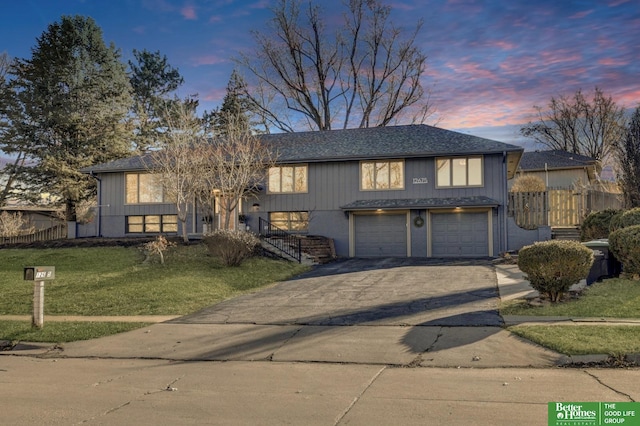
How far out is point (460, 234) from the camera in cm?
2538

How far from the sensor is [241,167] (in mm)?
25000

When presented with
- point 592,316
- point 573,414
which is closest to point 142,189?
point 592,316

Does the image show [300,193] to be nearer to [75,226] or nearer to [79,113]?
[75,226]

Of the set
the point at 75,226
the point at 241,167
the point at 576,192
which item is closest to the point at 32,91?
the point at 75,226

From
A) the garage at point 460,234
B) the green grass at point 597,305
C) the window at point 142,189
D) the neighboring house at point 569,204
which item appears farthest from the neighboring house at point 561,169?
the green grass at point 597,305

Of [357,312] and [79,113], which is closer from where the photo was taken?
[357,312]

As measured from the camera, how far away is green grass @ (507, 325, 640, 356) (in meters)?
7.81

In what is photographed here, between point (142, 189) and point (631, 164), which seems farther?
point (142, 189)

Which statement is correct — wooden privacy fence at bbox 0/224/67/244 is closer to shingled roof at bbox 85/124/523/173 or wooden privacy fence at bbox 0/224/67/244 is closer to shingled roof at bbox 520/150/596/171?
shingled roof at bbox 85/124/523/173

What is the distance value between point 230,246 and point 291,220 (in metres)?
8.46

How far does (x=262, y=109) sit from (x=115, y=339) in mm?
40461

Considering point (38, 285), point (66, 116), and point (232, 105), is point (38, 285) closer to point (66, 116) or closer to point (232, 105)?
point (66, 116)

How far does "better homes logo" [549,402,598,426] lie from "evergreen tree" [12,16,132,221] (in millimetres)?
35991

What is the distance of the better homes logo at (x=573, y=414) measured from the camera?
512 cm
